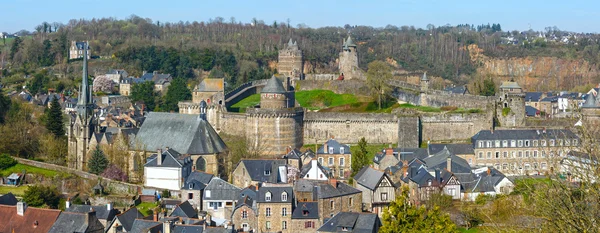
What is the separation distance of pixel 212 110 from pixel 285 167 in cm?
1383

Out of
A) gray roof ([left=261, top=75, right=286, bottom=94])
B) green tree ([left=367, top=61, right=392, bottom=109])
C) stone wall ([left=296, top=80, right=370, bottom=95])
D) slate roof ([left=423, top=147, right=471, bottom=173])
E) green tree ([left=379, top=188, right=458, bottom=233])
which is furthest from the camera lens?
stone wall ([left=296, top=80, right=370, bottom=95])

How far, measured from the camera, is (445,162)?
4447 cm

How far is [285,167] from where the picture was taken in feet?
140

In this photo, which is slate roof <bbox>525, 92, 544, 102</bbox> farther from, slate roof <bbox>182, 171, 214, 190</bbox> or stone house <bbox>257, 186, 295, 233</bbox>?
stone house <bbox>257, 186, 295, 233</bbox>

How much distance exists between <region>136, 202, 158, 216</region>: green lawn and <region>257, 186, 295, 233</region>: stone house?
6.40 metres

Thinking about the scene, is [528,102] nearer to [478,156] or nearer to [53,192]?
[478,156]

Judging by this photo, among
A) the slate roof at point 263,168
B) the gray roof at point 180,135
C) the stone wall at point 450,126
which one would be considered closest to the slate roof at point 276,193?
the slate roof at point 263,168

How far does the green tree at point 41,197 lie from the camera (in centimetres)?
4153

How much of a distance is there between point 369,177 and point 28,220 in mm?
16017

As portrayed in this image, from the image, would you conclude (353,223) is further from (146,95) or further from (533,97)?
(533,97)

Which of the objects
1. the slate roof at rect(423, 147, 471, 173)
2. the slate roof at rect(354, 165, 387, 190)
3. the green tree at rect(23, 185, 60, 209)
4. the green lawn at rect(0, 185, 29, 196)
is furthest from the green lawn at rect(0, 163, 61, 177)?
the slate roof at rect(423, 147, 471, 173)

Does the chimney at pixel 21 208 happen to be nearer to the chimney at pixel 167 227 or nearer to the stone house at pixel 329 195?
the chimney at pixel 167 227

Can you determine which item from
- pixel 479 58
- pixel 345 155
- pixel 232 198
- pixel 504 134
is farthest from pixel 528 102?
pixel 479 58

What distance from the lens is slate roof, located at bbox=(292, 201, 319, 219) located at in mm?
36500
